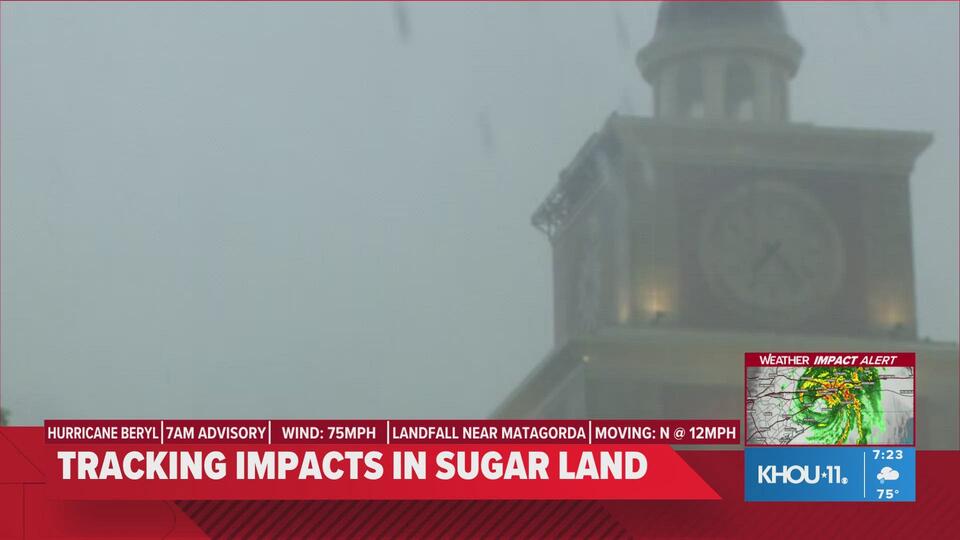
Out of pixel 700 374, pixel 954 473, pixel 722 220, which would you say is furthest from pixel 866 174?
pixel 954 473

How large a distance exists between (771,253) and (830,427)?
69550mm

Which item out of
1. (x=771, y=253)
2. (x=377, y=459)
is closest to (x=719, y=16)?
(x=771, y=253)

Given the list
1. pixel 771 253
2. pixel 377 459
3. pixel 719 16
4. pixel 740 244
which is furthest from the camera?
pixel 719 16

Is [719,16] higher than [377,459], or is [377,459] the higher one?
[719,16]

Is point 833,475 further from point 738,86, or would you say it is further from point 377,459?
point 738,86

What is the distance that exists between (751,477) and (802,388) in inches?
39.8

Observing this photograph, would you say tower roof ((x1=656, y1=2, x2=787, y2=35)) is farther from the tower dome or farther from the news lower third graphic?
the news lower third graphic

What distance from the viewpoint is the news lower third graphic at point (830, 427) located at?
1883 centimetres

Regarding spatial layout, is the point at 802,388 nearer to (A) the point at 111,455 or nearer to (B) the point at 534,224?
(A) the point at 111,455

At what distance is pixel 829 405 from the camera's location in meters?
19.0

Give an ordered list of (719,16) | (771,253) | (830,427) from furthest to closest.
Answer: (719,16) < (771,253) < (830,427)

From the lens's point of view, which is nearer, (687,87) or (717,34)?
(717,34)

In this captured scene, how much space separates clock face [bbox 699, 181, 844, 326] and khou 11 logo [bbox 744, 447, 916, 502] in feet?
223

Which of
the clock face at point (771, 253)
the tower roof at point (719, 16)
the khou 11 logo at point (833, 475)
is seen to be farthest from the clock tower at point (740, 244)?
the khou 11 logo at point (833, 475)
